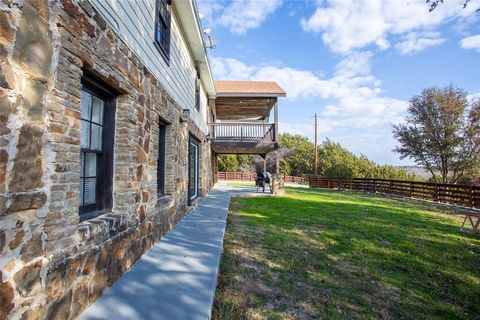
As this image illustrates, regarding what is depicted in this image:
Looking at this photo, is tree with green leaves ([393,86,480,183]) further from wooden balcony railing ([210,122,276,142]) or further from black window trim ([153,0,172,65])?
black window trim ([153,0,172,65])

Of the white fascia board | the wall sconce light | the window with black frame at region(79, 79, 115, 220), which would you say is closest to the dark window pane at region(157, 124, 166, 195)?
the wall sconce light

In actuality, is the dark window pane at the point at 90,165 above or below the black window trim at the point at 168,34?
below

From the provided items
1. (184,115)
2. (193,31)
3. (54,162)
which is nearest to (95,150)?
→ (54,162)

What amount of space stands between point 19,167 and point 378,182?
21.5 meters

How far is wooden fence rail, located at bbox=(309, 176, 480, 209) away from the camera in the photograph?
12.9m

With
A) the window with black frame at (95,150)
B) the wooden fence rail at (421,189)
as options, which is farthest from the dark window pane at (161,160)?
the wooden fence rail at (421,189)

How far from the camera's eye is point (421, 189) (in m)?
16.1

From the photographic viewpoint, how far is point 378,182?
2014 centimetres

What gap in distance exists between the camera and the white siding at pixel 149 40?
3226 millimetres

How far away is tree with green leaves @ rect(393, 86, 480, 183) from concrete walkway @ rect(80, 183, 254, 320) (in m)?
20.2

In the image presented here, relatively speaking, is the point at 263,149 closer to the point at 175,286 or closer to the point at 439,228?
the point at 439,228

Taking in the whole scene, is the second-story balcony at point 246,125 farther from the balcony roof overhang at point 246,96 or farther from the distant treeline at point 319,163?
the distant treeline at point 319,163

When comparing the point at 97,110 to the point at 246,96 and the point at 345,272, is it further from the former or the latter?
the point at 246,96

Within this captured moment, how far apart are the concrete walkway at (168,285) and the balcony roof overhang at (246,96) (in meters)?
9.71
